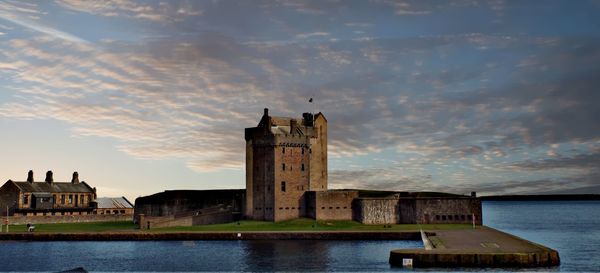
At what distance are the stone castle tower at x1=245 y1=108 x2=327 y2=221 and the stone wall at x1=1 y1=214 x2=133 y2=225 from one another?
27.1m

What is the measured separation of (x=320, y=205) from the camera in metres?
82.5

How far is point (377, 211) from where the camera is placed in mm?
81438

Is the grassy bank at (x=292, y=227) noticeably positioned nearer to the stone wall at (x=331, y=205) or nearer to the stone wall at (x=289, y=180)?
the stone wall at (x=331, y=205)

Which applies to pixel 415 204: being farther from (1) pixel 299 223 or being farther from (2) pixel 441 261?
(2) pixel 441 261

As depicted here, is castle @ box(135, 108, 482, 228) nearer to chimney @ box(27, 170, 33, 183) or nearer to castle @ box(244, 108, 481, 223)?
castle @ box(244, 108, 481, 223)

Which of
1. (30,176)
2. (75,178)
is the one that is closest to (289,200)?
(30,176)

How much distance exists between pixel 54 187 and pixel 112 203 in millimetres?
A: 10333

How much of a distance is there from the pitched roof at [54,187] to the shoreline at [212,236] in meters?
29.4

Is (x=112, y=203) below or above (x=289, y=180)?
below

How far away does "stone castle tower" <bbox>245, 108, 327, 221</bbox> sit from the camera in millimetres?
83688

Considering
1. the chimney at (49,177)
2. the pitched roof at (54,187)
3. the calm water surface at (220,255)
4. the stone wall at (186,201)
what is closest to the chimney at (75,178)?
the pitched roof at (54,187)

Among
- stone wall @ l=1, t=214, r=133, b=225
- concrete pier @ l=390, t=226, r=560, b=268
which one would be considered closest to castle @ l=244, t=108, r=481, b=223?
stone wall @ l=1, t=214, r=133, b=225

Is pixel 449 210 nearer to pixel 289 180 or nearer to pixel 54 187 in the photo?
pixel 289 180

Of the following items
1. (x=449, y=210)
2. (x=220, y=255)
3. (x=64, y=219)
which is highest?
(x=449, y=210)
